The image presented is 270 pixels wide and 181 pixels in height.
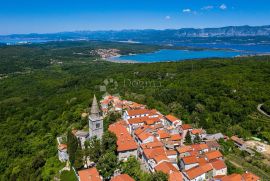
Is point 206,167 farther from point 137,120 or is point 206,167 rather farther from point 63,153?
point 63,153

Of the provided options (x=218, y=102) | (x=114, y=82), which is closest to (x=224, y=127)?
(x=218, y=102)

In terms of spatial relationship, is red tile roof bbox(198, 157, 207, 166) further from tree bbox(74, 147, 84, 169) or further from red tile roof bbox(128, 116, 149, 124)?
tree bbox(74, 147, 84, 169)

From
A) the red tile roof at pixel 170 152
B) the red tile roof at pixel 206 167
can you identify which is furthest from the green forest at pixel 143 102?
the red tile roof at pixel 206 167

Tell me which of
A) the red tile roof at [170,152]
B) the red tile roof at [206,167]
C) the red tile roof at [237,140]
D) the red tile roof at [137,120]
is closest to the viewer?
the red tile roof at [206,167]

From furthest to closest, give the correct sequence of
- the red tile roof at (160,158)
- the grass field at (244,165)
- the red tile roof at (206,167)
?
1. the grass field at (244,165)
2. the red tile roof at (160,158)
3. the red tile roof at (206,167)

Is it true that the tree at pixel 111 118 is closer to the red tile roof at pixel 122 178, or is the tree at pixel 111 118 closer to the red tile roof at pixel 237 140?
the red tile roof at pixel 122 178

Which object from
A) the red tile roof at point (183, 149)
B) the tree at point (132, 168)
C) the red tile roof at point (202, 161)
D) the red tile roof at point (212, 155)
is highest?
the red tile roof at point (183, 149)

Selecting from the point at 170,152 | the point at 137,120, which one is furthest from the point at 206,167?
the point at 137,120
